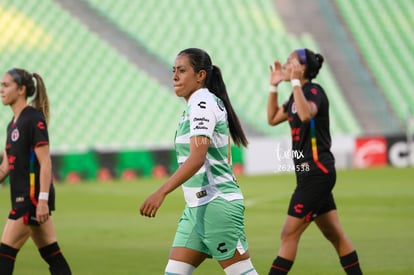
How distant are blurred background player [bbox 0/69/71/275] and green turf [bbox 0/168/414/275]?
2702 millimetres

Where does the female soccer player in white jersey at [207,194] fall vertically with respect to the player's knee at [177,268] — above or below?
above

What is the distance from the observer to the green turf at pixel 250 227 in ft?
38.3

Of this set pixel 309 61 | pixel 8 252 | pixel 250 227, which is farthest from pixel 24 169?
pixel 250 227

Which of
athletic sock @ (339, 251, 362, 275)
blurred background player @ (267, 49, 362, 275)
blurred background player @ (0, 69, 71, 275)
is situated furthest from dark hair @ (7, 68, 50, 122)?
athletic sock @ (339, 251, 362, 275)

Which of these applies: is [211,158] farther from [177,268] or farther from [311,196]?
[311,196]

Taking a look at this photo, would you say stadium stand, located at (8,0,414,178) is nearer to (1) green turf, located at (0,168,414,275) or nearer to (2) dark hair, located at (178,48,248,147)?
(1) green turf, located at (0,168,414,275)

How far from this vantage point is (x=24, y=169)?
27.8 ft

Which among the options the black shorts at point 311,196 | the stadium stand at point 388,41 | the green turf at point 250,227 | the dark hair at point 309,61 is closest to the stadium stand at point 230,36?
the stadium stand at point 388,41

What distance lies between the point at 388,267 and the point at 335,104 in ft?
86.9

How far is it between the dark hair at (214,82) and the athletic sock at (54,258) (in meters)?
2.55

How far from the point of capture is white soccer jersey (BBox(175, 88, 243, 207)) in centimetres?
654

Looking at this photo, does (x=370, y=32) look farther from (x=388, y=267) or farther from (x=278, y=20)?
(x=388, y=267)

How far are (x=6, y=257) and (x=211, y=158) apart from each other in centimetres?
272

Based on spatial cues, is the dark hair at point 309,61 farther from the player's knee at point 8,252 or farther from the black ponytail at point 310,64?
the player's knee at point 8,252
